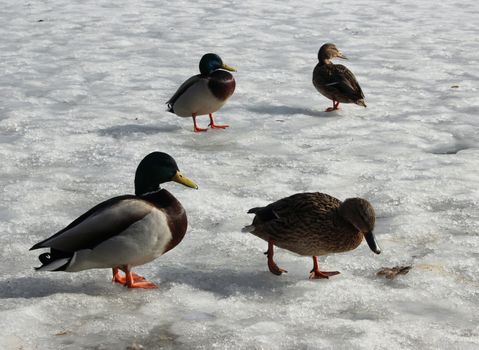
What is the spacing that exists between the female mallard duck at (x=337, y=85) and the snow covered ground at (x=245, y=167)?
0.21 meters

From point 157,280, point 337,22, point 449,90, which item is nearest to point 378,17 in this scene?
point 337,22

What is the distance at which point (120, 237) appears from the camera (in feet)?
15.9

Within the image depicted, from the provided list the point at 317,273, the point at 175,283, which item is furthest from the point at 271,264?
the point at 175,283

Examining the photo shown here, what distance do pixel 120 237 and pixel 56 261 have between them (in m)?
0.38

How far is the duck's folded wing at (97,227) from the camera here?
4.78 metres

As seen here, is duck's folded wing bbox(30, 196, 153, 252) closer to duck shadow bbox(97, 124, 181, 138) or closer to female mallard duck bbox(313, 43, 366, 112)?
duck shadow bbox(97, 124, 181, 138)

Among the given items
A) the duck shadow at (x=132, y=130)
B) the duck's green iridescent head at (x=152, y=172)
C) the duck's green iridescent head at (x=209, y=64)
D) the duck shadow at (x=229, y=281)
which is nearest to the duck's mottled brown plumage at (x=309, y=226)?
the duck shadow at (x=229, y=281)

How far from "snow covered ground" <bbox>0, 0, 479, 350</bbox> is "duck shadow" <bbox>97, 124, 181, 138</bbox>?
0.10 ft

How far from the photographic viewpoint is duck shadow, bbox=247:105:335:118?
30.9 feet

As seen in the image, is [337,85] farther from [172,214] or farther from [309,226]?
[172,214]

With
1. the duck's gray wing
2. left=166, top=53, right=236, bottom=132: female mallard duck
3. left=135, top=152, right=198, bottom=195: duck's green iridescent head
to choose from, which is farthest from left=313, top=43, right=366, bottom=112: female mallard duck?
left=135, top=152, right=198, bottom=195: duck's green iridescent head

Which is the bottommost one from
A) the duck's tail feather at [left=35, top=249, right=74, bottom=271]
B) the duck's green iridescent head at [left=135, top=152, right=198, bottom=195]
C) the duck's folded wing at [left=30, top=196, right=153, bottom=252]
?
the duck's tail feather at [left=35, top=249, right=74, bottom=271]

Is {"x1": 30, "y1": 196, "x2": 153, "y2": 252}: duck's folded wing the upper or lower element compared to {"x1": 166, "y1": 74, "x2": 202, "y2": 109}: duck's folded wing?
upper

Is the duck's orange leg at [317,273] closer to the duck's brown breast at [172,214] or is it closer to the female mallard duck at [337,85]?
the duck's brown breast at [172,214]
